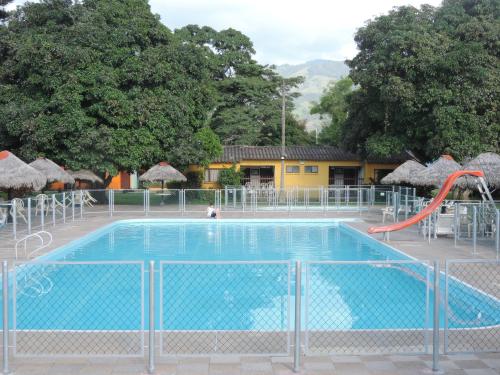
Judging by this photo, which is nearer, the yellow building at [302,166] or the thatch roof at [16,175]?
the thatch roof at [16,175]

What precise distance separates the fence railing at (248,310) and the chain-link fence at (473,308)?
20 mm

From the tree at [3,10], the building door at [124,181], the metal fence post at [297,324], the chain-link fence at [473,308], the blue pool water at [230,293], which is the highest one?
the tree at [3,10]

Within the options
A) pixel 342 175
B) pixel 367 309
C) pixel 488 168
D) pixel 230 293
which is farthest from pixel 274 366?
pixel 342 175

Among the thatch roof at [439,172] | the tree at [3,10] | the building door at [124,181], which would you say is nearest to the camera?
the thatch roof at [439,172]

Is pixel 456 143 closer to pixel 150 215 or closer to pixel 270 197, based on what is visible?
pixel 270 197

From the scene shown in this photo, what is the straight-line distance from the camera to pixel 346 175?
3328 centimetres

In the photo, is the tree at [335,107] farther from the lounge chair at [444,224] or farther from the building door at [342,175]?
the lounge chair at [444,224]

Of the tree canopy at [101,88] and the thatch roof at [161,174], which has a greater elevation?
the tree canopy at [101,88]

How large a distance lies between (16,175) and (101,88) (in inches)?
273

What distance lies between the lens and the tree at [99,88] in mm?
21531

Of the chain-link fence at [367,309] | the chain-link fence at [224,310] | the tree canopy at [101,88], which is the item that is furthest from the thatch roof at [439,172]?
the tree canopy at [101,88]


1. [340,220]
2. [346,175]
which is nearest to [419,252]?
[340,220]

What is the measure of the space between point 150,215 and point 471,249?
506 inches

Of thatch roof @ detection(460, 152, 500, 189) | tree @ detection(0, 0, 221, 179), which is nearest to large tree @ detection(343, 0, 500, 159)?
thatch roof @ detection(460, 152, 500, 189)
